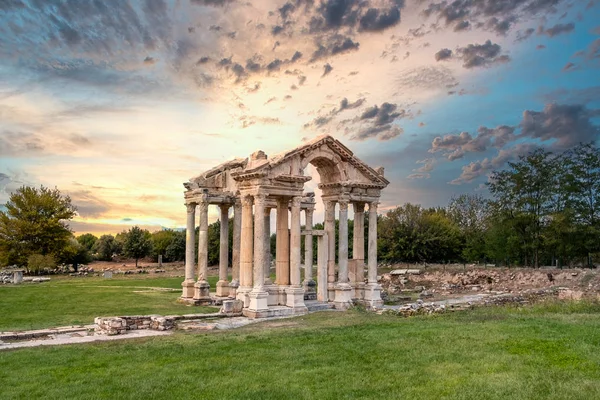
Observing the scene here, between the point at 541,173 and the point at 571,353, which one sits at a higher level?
the point at 541,173

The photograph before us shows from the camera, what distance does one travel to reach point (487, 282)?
43625 millimetres

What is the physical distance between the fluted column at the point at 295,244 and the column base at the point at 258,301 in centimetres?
178

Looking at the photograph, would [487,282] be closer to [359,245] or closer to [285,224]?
[359,245]

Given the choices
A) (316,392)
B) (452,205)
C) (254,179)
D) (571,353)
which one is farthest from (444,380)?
(452,205)

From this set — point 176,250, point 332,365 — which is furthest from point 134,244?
point 332,365

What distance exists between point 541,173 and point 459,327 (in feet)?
123

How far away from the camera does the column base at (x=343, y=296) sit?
24797 millimetres

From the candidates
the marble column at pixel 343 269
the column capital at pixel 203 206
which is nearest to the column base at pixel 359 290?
the marble column at pixel 343 269

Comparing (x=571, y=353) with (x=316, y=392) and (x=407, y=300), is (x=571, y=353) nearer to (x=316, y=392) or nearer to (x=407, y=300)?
(x=316, y=392)

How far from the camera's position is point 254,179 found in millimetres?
22750

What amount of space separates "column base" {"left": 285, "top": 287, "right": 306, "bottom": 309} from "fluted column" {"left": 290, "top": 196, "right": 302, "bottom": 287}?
0.29 meters

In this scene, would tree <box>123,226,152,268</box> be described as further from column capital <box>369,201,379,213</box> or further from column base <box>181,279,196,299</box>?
column capital <box>369,201,379,213</box>

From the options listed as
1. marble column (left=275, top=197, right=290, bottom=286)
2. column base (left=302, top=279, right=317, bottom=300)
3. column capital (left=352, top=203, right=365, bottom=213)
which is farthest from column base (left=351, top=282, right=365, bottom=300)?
marble column (left=275, top=197, right=290, bottom=286)

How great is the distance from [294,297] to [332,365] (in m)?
10.9
